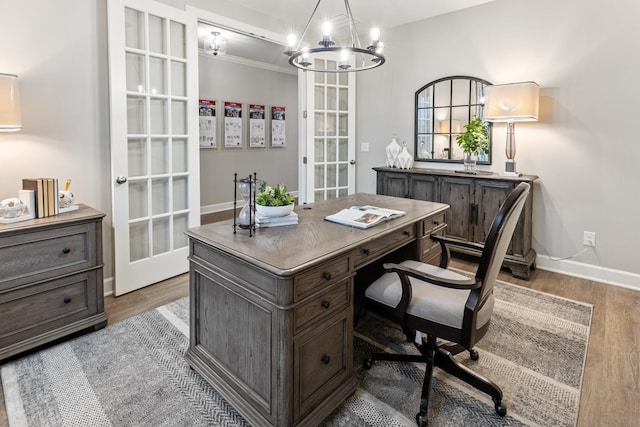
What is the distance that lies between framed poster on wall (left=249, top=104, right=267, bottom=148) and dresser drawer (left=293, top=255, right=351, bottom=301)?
17.8 feet

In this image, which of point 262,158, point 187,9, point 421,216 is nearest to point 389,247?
point 421,216

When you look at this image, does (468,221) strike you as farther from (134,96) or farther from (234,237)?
(134,96)

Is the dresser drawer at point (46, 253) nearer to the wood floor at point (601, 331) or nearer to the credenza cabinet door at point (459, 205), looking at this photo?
the wood floor at point (601, 331)

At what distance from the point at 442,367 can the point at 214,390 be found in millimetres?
1150

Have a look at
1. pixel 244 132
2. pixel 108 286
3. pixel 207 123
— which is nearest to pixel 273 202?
pixel 108 286

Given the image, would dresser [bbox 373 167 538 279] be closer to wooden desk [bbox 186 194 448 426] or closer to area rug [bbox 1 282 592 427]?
area rug [bbox 1 282 592 427]

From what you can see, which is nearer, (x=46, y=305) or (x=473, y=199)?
(x=46, y=305)

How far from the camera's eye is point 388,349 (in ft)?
7.41

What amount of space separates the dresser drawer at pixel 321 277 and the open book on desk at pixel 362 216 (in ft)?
1.16

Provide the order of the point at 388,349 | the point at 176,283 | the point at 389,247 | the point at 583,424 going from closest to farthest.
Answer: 1. the point at 583,424
2. the point at 389,247
3. the point at 388,349
4. the point at 176,283

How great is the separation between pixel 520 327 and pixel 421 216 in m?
1.09

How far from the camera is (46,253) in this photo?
2.19m

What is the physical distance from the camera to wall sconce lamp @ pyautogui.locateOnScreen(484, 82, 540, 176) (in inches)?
129

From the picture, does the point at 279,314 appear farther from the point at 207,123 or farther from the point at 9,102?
the point at 207,123
